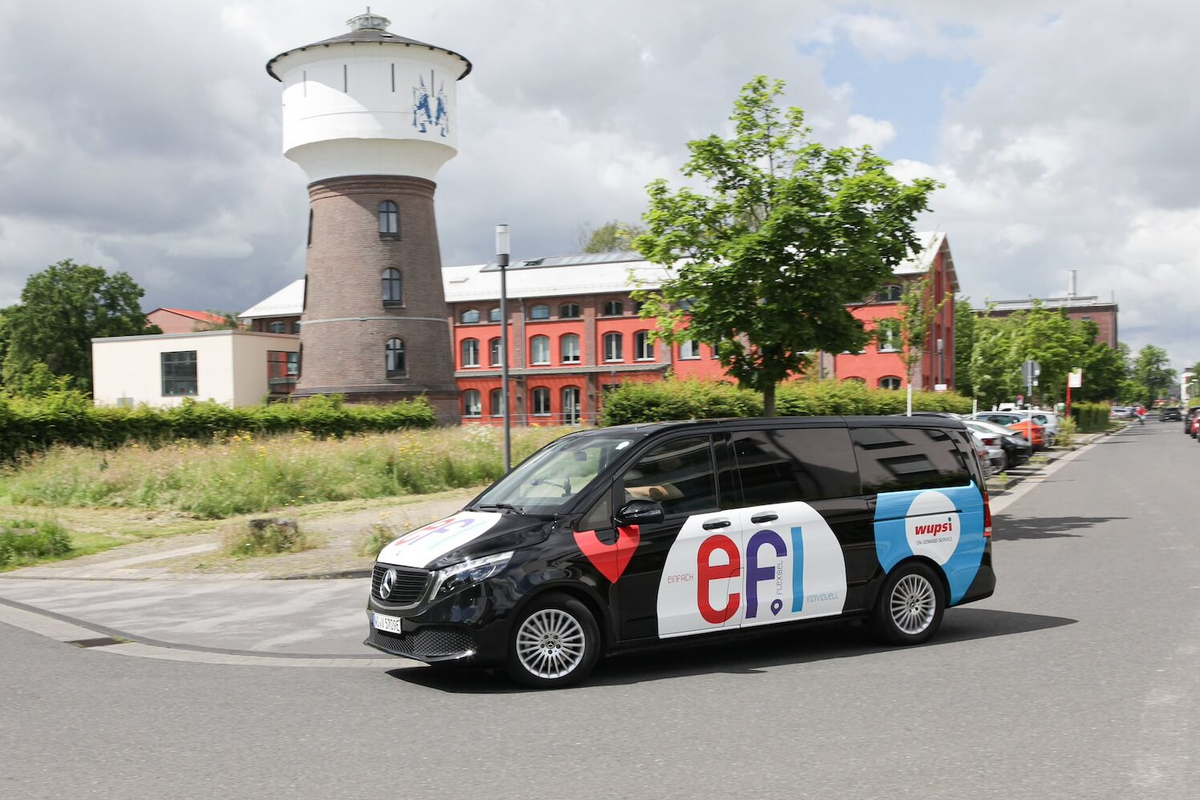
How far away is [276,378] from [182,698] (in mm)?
53614

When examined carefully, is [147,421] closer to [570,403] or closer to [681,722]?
[681,722]

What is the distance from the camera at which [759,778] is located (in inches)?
197

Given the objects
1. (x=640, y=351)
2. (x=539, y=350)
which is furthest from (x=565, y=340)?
(x=640, y=351)

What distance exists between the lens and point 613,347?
228 feet

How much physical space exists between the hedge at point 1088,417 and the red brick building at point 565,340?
8.47 metres

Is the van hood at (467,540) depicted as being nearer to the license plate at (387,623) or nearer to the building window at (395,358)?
the license plate at (387,623)

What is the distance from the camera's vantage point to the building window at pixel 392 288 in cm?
4594

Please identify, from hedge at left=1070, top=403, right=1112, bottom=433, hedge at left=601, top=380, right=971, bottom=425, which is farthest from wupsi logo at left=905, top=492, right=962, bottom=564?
hedge at left=1070, top=403, right=1112, bottom=433

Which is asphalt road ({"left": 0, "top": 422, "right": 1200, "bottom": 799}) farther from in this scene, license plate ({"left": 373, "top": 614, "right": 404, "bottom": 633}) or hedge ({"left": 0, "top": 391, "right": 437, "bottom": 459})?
hedge ({"left": 0, "top": 391, "right": 437, "bottom": 459})

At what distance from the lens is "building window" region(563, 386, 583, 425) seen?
69438 millimetres

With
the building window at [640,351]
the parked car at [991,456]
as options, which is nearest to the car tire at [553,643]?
the parked car at [991,456]

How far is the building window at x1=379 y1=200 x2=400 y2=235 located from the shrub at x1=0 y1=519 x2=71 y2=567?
101 ft

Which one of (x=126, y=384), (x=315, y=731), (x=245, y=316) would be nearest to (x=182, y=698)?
(x=315, y=731)

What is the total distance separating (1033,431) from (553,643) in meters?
35.6
